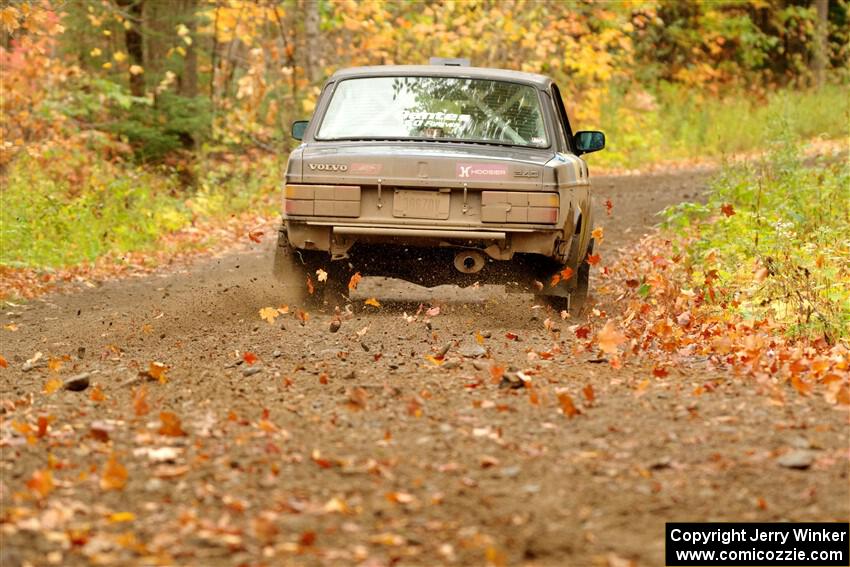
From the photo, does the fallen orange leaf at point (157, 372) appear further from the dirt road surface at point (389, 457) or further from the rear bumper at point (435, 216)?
the rear bumper at point (435, 216)

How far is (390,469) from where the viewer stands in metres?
4.65

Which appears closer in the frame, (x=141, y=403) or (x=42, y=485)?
(x=42, y=485)

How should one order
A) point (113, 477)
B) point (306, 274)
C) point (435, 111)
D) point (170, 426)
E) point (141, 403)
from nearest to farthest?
1. point (113, 477)
2. point (170, 426)
3. point (141, 403)
4. point (435, 111)
5. point (306, 274)

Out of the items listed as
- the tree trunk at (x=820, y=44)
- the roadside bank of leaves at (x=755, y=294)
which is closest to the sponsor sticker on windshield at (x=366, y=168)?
the roadside bank of leaves at (x=755, y=294)

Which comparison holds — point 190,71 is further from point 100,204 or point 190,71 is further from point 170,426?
point 170,426

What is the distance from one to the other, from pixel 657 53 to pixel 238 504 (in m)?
31.6

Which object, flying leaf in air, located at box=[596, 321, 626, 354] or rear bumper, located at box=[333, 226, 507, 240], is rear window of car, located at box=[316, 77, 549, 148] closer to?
rear bumper, located at box=[333, 226, 507, 240]

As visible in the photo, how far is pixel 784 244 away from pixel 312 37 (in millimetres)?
13915

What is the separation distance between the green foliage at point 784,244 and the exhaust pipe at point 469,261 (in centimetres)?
176

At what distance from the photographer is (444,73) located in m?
8.92

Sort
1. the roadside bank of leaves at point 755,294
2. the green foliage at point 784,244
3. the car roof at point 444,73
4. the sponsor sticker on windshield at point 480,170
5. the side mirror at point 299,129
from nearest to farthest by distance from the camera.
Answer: the roadside bank of leaves at point 755,294
the green foliage at point 784,244
the sponsor sticker on windshield at point 480,170
the car roof at point 444,73
the side mirror at point 299,129

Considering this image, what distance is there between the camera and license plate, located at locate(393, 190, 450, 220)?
26.2 feet

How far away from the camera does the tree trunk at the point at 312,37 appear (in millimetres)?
21141

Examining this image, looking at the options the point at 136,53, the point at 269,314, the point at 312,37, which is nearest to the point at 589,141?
the point at 269,314
